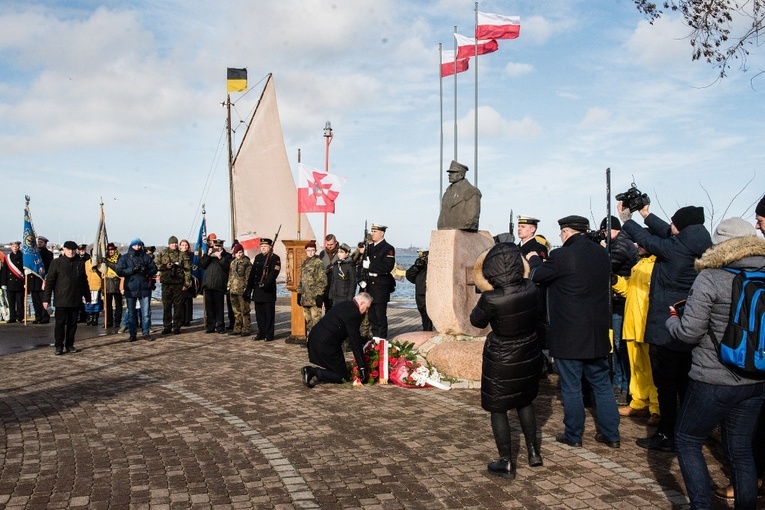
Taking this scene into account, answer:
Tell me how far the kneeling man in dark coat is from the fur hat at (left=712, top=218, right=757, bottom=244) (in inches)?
200

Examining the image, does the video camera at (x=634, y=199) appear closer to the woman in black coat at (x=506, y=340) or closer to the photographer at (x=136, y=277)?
the woman in black coat at (x=506, y=340)

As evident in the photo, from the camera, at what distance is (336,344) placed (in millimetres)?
8961

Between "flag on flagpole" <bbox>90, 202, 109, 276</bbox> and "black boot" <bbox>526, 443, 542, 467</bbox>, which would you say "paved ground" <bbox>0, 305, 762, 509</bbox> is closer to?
"black boot" <bbox>526, 443, 542, 467</bbox>

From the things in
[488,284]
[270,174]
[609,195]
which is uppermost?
[270,174]

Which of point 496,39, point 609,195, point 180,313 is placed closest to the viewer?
point 609,195

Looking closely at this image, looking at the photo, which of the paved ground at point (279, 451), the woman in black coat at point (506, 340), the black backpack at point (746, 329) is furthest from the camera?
the woman in black coat at point (506, 340)

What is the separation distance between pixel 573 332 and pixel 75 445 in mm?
4365

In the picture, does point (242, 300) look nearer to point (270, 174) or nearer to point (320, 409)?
point (320, 409)

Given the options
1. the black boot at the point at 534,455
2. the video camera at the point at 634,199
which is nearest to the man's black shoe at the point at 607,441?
the black boot at the point at 534,455

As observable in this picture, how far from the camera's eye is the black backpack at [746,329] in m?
3.81

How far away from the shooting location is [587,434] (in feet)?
21.3

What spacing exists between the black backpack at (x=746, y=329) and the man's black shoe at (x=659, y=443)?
2268 mm

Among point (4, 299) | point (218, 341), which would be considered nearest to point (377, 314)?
point (218, 341)

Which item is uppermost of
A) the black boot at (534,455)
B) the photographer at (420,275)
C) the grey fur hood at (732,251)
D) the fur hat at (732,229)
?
the fur hat at (732,229)
